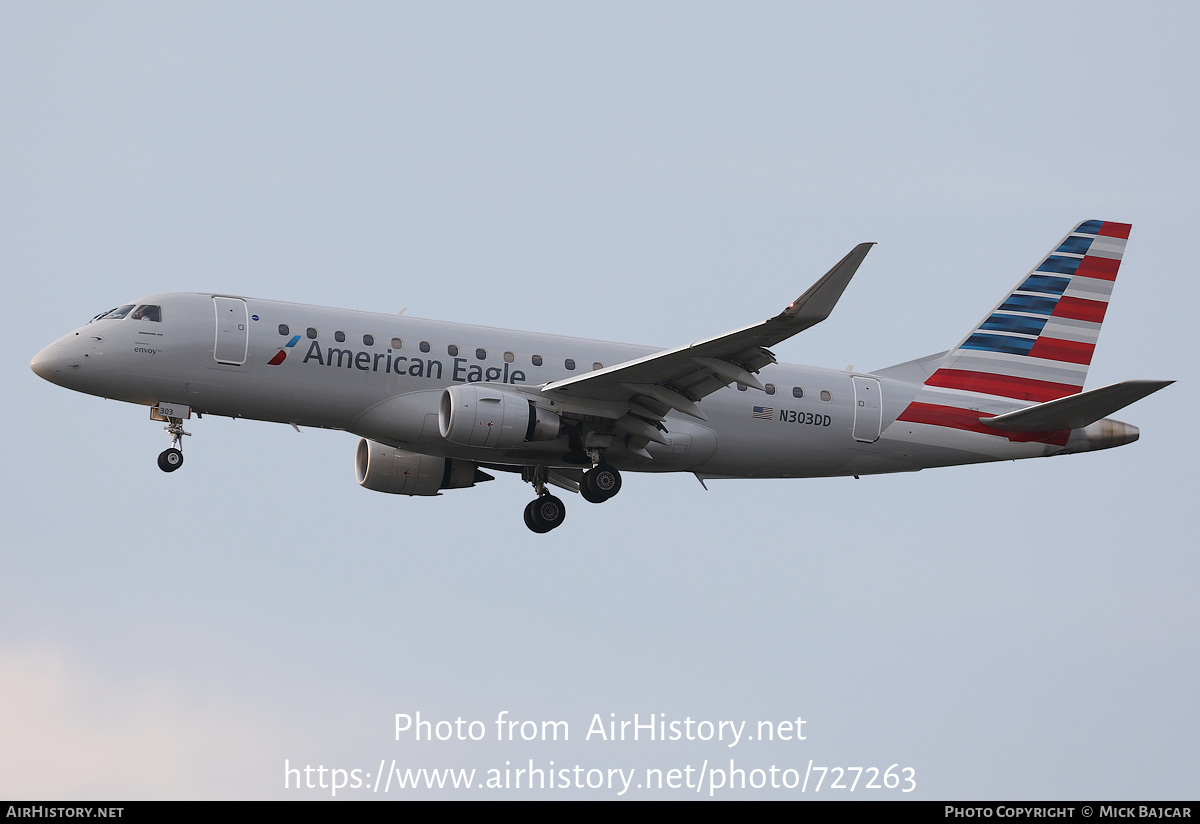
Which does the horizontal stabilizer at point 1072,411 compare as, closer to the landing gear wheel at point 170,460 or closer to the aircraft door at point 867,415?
the aircraft door at point 867,415

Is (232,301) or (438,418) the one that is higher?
(232,301)

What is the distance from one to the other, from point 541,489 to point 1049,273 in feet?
Result: 49.9

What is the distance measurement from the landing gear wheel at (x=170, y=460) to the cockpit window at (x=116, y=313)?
3182 mm

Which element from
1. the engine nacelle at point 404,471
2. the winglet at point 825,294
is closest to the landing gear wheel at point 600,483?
the engine nacelle at point 404,471

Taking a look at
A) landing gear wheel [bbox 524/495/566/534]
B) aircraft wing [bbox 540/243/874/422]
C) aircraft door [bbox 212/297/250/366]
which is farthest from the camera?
landing gear wheel [bbox 524/495/566/534]

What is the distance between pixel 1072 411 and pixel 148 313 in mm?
21905

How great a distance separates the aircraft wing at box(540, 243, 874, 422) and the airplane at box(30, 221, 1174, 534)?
48 mm

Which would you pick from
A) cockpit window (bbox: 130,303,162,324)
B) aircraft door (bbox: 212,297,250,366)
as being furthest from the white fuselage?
cockpit window (bbox: 130,303,162,324)

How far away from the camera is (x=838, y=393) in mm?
A: 36625

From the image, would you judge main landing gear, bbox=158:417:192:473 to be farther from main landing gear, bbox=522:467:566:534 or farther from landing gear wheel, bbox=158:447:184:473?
main landing gear, bbox=522:467:566:534

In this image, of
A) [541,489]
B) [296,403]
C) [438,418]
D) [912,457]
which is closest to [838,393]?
[912,457]

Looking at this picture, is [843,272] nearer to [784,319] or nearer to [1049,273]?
[784,319]

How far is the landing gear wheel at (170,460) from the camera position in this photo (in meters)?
32.9

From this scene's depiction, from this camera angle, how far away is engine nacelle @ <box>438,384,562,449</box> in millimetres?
32281
